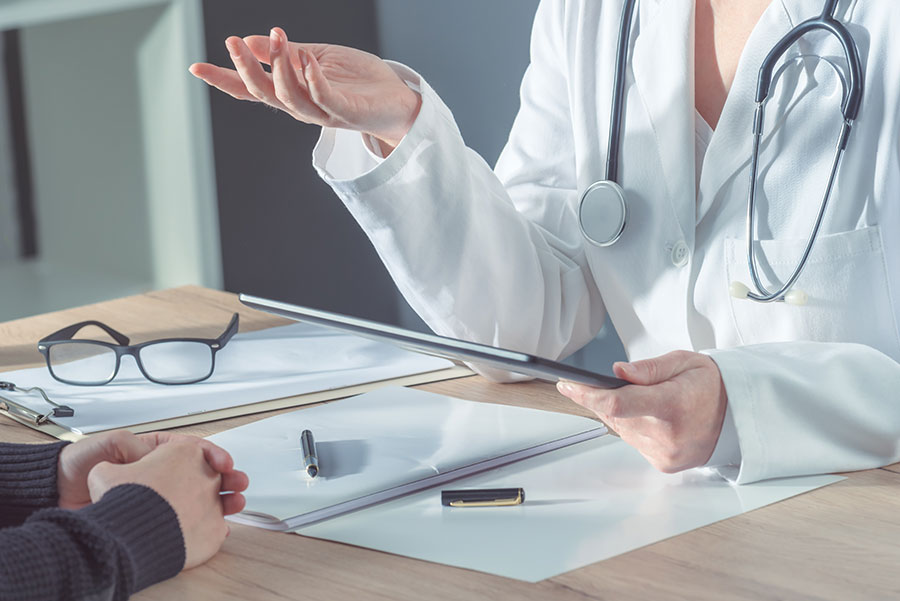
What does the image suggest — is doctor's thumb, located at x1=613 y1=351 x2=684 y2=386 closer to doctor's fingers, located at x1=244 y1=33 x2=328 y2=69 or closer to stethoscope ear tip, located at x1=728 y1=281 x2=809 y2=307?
stethoscope ear tip, located at x1=728 y1=281 x2=809 y2=307

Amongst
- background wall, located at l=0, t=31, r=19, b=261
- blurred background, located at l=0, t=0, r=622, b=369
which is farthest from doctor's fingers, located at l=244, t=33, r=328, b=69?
background wall, located at l=0, t=31, r=19, b=261

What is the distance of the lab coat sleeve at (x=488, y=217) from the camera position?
1023 millimetres

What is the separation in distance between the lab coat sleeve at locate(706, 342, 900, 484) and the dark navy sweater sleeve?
44 centimetres

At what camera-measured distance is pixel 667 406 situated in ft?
2.59

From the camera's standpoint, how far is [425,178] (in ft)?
3.36

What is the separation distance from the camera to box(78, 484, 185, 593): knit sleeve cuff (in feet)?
2.12

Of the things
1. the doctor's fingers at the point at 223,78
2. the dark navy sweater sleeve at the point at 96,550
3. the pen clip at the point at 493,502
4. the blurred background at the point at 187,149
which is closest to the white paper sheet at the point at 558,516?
the pen clip at the point at 493,502

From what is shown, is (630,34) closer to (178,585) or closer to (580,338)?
(580,338)

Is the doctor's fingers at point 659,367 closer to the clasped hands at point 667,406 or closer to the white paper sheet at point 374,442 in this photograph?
the clasped hands at point 667,406

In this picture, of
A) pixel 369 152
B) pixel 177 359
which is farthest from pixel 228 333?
pixel 369 152

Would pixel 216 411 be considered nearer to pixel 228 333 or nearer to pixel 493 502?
pixel 228 333

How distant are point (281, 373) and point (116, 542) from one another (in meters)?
0.53

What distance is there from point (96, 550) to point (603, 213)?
2.27ft

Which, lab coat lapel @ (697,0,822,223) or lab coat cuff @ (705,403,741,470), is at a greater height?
lab coat lapel @ (697,0,822,223)
